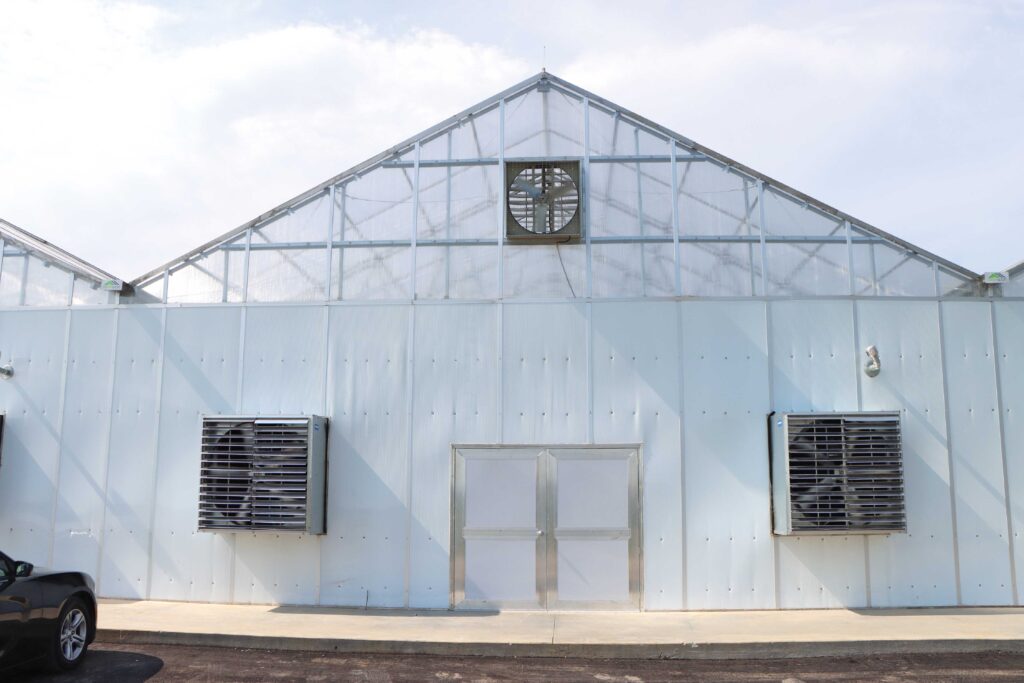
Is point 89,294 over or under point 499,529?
over

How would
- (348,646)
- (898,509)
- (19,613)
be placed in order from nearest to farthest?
1. (19,613)
2. (348,646)
3. (898,509)

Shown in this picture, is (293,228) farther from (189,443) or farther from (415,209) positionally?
(189,443)

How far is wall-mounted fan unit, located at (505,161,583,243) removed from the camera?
10609 millimetres

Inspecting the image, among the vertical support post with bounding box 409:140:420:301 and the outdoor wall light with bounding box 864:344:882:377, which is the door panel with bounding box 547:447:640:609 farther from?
the outdoor wall light with bounding box 864:344:882:377

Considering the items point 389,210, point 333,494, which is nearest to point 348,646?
point 333,494

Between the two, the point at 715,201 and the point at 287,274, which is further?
the point at 287,274

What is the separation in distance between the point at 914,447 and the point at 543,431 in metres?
4.36

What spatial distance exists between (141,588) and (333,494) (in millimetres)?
2640

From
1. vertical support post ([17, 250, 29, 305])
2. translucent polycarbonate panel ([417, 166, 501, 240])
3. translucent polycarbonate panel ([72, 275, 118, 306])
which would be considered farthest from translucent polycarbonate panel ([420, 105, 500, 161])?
vertical support post ([17, 250, 29, 305])

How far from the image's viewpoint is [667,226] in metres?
10.7

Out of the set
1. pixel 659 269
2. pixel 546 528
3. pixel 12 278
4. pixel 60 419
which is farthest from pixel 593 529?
pixel 12 278

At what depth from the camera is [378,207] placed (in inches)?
429

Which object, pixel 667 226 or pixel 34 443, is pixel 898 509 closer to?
pixel 667 226

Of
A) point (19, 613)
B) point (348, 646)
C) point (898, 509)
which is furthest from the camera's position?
point (898, 509)
